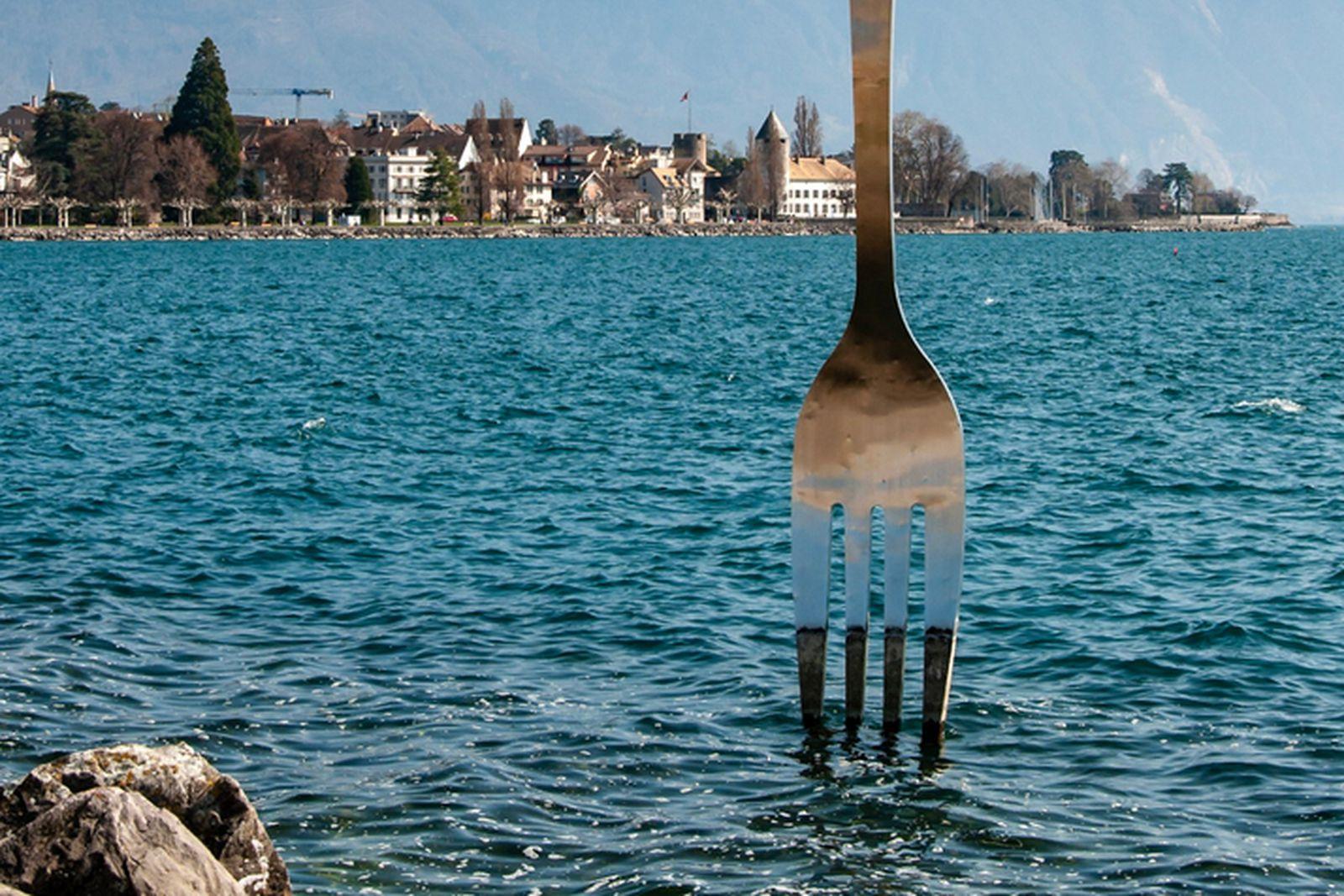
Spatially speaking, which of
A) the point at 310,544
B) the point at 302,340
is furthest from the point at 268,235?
the point at 310,544

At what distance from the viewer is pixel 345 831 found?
11.2 m

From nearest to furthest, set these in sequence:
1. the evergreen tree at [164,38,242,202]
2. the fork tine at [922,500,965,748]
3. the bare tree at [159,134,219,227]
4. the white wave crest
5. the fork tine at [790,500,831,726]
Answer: the fork tine at [922,500,965,748], the fork tine at [790,500,831,726], the white wave crest, the bare tree at [159,134,219,227], the evergreen tree at [164,38,242,202]

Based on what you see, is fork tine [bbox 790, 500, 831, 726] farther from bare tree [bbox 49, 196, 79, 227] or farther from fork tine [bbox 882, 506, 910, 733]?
bare tree [bbox 49, 196, 79, 227]

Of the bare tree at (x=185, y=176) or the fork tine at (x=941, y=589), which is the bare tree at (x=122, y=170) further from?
the fork tine at (x=941, y=589)

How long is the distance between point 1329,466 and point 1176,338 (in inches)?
1062

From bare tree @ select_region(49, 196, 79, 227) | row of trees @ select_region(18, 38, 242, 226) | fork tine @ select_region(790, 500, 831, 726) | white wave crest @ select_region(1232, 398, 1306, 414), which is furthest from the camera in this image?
row of trees @ select_region(18, 38, 242, 226)

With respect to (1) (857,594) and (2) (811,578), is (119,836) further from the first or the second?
(1) (857,594)

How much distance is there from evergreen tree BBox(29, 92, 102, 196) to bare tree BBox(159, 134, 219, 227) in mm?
8547

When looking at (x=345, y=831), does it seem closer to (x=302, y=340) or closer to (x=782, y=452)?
(x=782, y=452)

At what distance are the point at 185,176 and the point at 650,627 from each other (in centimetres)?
17429

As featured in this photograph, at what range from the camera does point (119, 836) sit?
773 cm

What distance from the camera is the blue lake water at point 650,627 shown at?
36.8 feet

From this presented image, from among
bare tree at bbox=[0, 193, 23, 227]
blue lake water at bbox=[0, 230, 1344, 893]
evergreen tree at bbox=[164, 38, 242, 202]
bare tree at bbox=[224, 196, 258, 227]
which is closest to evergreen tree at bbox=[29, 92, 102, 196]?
bare tree at bbox=[0, 193, 23, 227]

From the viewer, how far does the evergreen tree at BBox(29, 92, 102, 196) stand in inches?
7313
